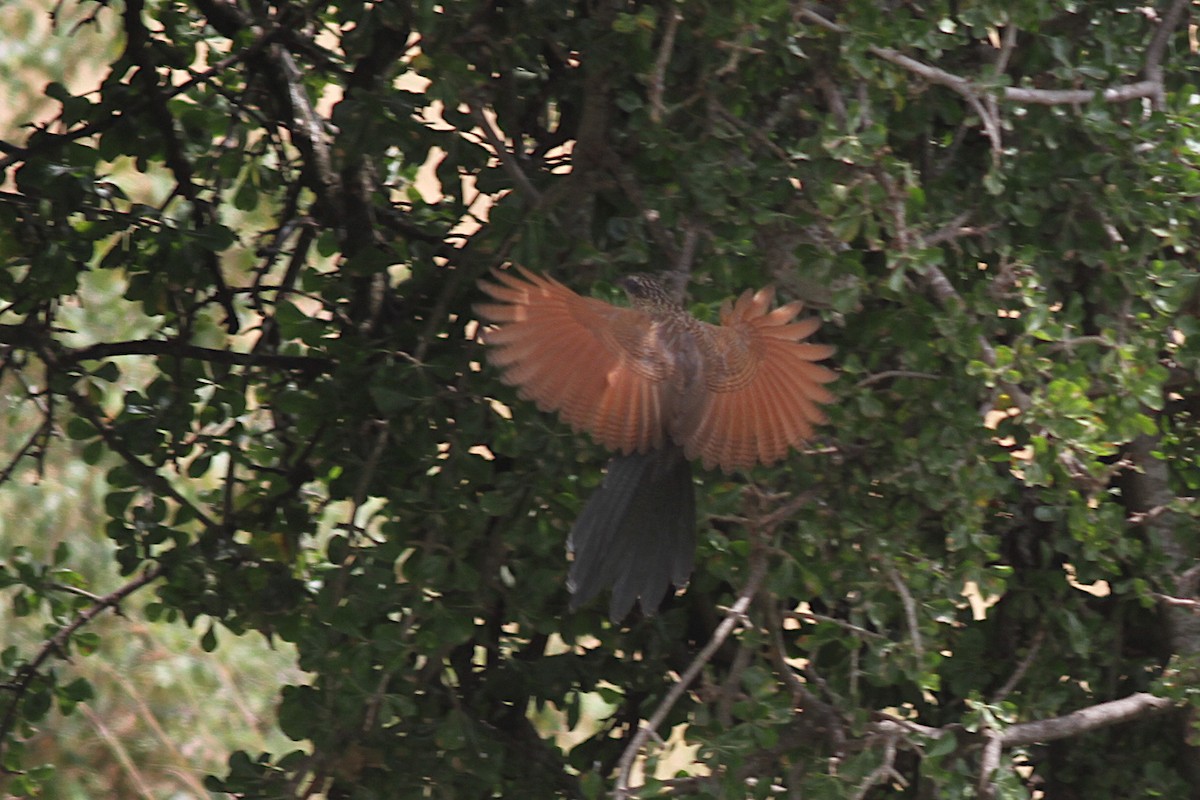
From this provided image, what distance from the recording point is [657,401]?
6.48 ft

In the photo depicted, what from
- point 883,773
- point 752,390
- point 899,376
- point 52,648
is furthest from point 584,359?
point 52,648

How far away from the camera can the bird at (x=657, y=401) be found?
1906 millimetres

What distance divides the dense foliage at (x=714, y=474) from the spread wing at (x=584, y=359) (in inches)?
3.8

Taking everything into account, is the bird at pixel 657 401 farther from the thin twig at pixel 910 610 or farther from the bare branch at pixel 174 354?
the bare branch at pixel 174 354

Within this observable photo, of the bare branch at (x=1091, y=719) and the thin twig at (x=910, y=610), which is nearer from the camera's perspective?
the thin twig at (x=910, y=610)

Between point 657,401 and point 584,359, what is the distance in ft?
0.40

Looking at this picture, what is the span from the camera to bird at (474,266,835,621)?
1906mm

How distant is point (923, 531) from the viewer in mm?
2248

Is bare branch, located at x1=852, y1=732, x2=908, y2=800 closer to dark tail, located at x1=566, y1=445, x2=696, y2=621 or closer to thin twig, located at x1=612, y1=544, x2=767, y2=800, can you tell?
thin twig, located at x1=612, y1=544, x2=767, y2=800

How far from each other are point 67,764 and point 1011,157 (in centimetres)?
303

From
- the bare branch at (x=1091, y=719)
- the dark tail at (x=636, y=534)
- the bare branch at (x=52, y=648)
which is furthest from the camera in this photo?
the bare branch at (x=52, y=648)

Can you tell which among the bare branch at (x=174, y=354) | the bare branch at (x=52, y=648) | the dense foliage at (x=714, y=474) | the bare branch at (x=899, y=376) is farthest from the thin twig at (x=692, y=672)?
the bare branch at (x=52, y=648)

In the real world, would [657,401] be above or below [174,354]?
below

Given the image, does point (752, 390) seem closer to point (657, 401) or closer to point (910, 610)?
point (657, 401)
